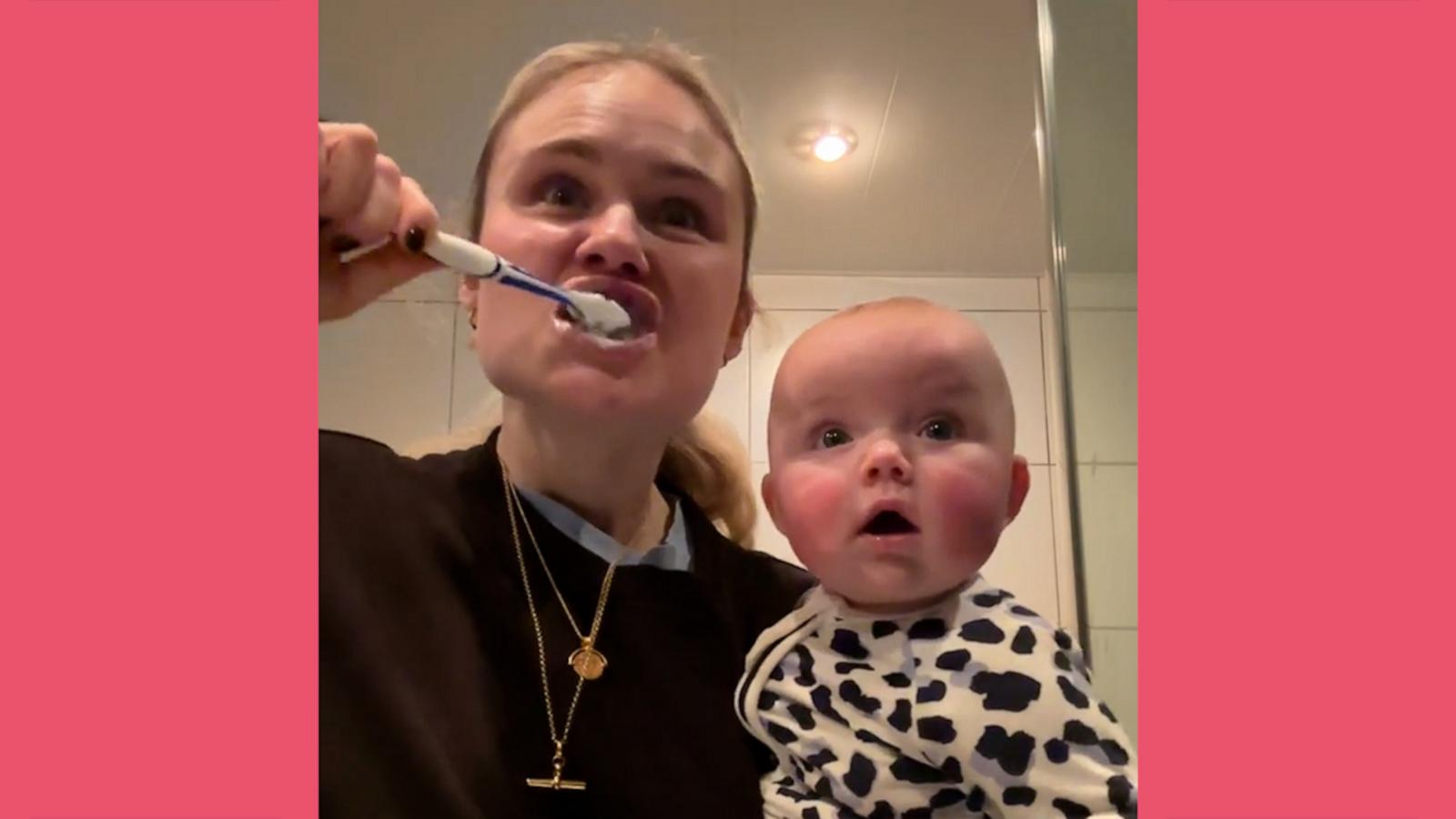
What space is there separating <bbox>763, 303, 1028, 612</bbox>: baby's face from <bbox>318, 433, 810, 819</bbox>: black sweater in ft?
0.40

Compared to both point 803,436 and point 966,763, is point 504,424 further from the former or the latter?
point 966,763

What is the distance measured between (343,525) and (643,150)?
0.32 metres

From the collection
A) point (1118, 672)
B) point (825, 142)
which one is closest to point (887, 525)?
point (1118, 672)

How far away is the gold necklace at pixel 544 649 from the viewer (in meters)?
0.64

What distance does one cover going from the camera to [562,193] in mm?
745

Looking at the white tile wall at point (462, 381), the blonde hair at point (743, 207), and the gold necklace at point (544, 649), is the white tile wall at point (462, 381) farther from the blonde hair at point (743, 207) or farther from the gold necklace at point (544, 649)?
the gold necklace at point (544, 649)

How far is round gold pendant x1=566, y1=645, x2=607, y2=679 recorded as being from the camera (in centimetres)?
69

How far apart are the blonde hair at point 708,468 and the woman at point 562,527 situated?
9cm

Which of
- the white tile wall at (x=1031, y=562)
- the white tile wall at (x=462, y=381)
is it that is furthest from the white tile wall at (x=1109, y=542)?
the white tile wall at (x=462, y=381)

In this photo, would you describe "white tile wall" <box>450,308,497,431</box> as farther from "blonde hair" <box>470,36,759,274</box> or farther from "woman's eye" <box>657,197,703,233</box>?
"woman's eye" <box>657,197,703,233</box>

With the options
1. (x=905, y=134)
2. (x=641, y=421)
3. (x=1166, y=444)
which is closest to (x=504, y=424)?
(x=641, y=421)

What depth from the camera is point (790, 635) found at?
2.32 feet

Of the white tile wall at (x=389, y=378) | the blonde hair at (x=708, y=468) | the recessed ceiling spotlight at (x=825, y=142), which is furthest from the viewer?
the white tile wall at (x=389, y=378)

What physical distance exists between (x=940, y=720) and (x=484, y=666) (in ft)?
0.92
